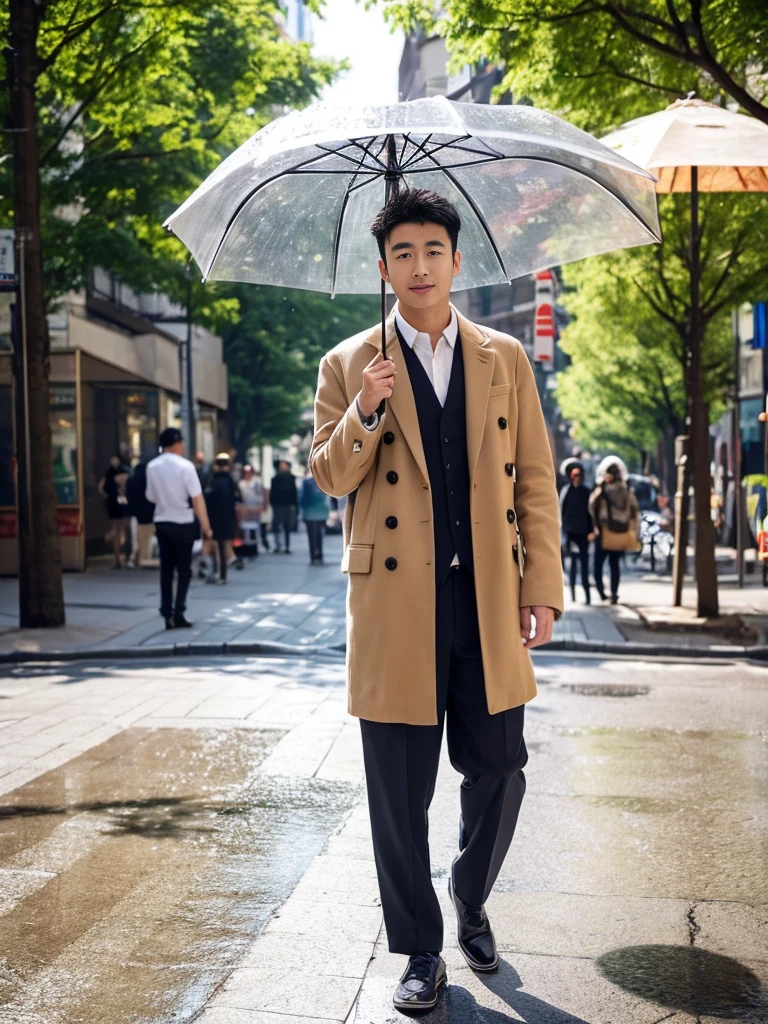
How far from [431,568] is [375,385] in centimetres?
50

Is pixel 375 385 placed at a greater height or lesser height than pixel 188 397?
lesser

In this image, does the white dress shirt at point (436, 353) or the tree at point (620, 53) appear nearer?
the white dress shirt at point (436, 353)

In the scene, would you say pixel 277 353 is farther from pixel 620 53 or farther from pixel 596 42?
pixel 596 42

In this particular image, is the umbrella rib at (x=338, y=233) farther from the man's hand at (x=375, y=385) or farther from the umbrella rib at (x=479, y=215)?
the man's hand at (x=375, y=385)

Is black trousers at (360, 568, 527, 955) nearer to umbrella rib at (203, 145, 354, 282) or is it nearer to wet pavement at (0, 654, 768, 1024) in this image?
wet pavement at (0, 654, 768, 1024)

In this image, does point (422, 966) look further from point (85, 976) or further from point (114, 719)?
point (114, 719)

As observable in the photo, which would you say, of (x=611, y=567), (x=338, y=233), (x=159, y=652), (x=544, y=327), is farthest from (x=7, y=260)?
(x=338, y=233)

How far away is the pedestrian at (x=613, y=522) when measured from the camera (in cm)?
1625

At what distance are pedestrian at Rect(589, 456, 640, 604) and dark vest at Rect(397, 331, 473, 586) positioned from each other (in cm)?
1264

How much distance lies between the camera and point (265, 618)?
13875 millimetres

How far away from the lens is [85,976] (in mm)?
3816

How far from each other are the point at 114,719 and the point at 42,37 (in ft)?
28.6

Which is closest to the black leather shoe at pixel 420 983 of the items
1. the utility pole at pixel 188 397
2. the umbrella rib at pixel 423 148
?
the umbrella rib at pixel 423 148

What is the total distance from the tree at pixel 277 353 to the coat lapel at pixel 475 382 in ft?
108
